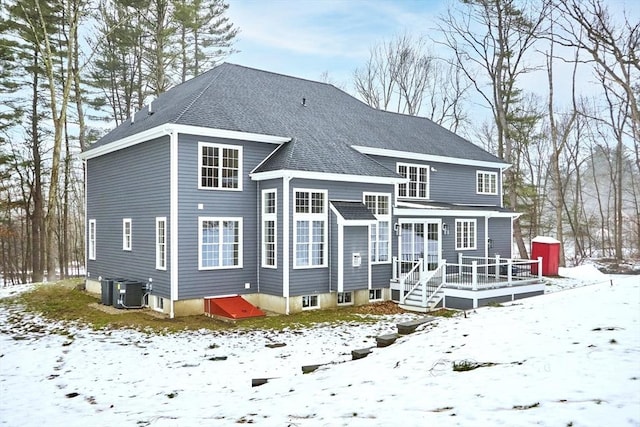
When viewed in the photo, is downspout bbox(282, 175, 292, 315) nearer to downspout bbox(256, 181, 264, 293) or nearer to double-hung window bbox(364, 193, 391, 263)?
downspout bbox(256, 181, 264, 293)

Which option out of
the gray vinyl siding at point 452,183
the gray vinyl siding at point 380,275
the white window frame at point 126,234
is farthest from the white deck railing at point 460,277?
the white window frame at point 126,234

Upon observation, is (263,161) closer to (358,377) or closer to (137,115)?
(137,115)

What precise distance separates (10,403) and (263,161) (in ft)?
32.8

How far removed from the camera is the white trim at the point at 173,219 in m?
13.7

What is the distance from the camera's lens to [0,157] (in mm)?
24797

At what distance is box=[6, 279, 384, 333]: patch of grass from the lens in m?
12.5

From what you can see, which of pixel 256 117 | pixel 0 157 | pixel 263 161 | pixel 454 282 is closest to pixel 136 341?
pixel 263 161

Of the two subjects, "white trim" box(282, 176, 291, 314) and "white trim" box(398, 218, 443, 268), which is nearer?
"white trim" box(282, 176, 291, 314)

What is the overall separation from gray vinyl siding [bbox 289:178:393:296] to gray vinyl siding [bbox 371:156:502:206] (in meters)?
4.30

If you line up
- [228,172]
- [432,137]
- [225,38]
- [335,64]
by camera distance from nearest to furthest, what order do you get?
1. [228,172]
2. [432,137]
3. [225,38]
4. [335,64]

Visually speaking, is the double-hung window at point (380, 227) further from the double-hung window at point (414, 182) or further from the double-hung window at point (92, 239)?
the double-hung window at point (92, 239)

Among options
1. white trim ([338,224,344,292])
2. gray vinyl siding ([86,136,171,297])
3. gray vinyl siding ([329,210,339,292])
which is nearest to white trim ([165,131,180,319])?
gray vinyl siding ([86,136,171,297])

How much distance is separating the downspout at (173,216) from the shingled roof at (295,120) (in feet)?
2.43

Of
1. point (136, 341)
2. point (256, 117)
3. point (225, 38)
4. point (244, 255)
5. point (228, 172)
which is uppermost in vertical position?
point (225, 38)
